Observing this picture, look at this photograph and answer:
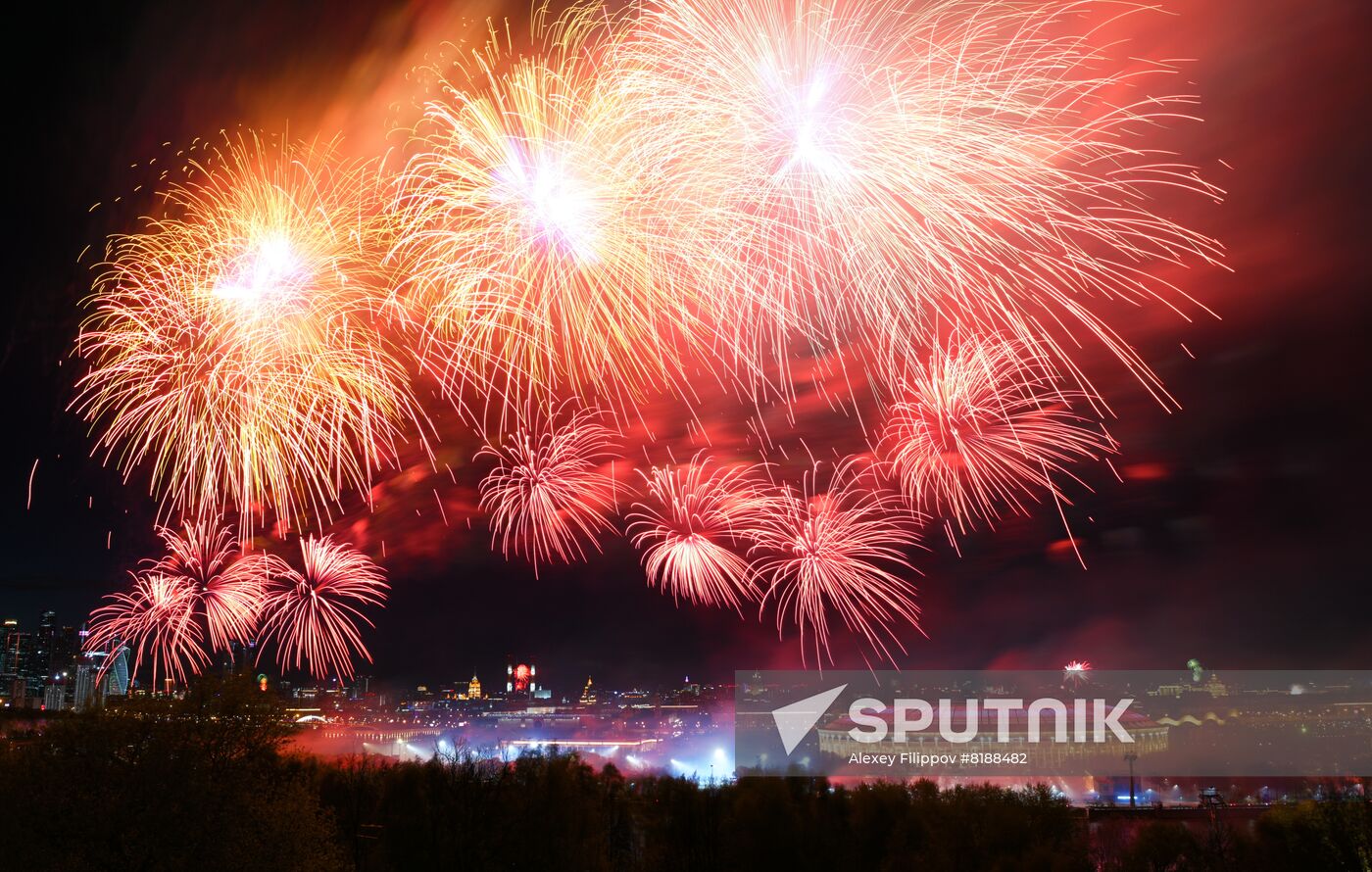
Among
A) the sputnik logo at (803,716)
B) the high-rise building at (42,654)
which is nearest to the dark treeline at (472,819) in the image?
the sputnik logo at (803,716)

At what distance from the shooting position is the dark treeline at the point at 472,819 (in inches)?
674

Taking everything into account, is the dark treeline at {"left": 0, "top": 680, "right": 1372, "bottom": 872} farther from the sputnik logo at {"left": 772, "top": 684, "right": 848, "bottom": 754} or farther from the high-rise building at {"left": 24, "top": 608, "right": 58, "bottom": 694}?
the high-rise building at {"left": 24, "top": 608, "right": 58, "bottom": 694}

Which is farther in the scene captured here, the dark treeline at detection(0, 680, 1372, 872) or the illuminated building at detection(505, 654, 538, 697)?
the illuminated building at detection(505, 654, 538, 697)

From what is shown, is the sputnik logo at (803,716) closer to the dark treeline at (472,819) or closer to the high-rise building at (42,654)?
the dark treeline at (472,819)

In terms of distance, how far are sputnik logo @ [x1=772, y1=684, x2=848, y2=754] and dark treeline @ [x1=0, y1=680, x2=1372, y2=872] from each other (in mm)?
26561

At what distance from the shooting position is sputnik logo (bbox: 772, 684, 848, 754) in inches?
2953

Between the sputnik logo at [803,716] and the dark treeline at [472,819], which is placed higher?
the dark treeline at [472,819]

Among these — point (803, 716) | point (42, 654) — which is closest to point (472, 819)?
point (803, 716)

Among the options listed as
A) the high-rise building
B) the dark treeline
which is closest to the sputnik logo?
the dark treeline

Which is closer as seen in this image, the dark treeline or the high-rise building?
the dark treeline

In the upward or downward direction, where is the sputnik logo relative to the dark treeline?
downward

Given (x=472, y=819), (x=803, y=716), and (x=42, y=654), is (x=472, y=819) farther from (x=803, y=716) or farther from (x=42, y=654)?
(x=42, y=654)

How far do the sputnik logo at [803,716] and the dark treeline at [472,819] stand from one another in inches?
1046

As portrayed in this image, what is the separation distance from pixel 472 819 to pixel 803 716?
162 ft
